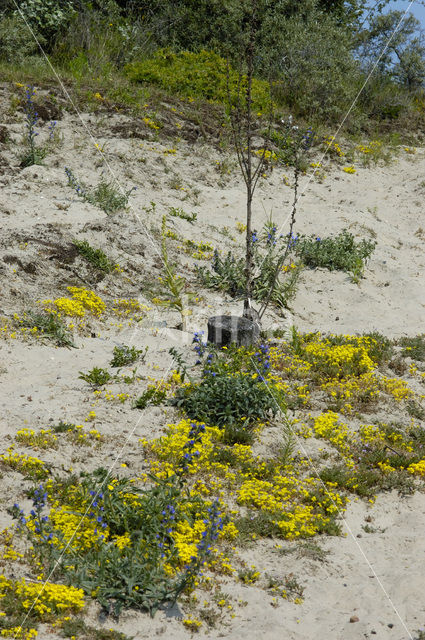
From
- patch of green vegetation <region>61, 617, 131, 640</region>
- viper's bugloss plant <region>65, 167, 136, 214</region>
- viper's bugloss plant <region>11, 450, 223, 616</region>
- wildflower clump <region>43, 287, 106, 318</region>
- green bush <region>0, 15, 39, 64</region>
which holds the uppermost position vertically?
green bush <region>0, 15, 39, 64</region>

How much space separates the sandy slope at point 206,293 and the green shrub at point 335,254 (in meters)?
0.23

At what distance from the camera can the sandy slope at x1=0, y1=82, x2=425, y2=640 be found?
13.1 ft

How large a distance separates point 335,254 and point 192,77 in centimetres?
615

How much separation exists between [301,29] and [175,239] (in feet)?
28.1

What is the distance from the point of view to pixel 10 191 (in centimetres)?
907

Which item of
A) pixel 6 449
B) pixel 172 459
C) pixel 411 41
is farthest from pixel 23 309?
pixel 411 41

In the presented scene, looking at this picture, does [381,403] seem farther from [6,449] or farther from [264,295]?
[6,449]

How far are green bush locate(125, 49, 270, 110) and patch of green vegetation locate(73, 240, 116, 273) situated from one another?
6.17 metres

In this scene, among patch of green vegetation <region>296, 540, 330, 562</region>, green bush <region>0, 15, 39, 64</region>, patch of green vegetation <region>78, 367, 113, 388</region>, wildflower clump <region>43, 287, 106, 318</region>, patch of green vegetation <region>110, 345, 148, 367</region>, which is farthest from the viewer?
green bush <region>0, 15, 39, 64</region>

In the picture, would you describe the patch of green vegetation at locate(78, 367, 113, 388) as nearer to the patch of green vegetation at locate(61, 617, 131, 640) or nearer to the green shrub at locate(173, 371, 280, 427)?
the green shrub at locate(173, 371, 280, 427)

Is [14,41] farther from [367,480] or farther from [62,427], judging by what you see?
[367,480]

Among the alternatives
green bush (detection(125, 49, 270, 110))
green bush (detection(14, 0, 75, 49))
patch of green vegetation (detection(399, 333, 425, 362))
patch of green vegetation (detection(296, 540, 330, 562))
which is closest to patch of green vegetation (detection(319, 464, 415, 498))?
patch of green vegetation (detection(296, 540, 330, 562))

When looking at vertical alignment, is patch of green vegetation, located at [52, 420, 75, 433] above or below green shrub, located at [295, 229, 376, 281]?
below

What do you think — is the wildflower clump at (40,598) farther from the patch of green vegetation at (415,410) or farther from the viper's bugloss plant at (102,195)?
the viper's bugloss plant at (102,195)
